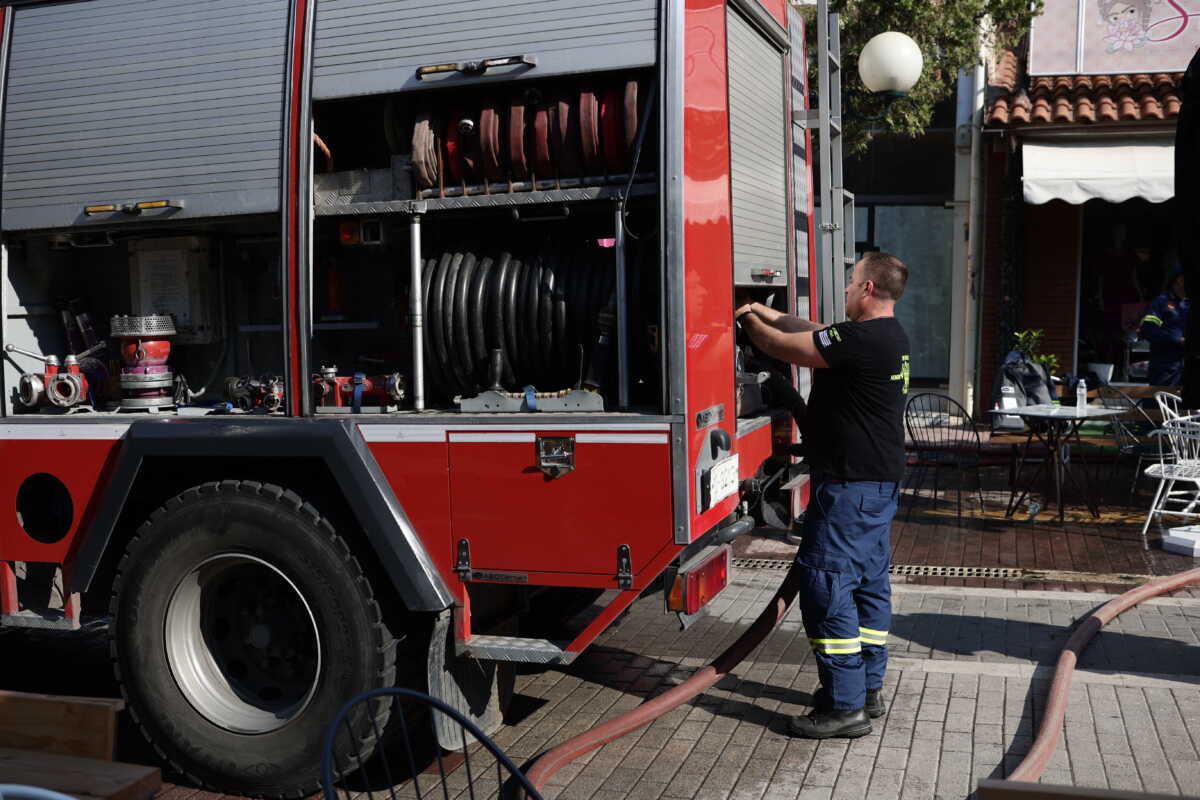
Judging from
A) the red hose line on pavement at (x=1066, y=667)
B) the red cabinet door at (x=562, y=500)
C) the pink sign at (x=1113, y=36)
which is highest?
the pink sign at (x=1113, y=36)

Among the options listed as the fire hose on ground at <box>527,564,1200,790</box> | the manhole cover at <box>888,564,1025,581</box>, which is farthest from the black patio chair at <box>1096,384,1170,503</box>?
the fire hose on ground at <box>527,564,1200,790</box>

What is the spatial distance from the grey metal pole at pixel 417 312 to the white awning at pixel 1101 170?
9.59 m

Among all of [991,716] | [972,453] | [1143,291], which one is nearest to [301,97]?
[991,716]

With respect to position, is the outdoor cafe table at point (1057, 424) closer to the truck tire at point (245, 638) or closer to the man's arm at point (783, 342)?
the man's arm at point (783, 342)

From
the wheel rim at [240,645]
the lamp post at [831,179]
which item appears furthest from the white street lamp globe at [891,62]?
the wheel rim at [240,645]

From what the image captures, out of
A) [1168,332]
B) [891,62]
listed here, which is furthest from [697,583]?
[1168,332]

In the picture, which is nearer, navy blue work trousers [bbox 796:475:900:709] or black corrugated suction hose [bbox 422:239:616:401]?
black corrugated suction hose [bbox 422:239:616:401]

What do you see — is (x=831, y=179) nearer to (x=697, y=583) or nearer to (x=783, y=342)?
(x=783, y=342)

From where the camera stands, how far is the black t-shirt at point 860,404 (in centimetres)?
486

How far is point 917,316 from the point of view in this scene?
17484 millimetres

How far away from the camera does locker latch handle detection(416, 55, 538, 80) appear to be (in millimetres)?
4270

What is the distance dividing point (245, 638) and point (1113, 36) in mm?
13152

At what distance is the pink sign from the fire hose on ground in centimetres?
999

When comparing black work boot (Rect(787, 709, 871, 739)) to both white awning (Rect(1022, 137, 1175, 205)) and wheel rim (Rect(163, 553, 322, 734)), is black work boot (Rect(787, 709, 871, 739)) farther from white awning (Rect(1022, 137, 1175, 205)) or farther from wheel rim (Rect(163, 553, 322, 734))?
white awning (Rect(1022, 137, 1175, 205))
